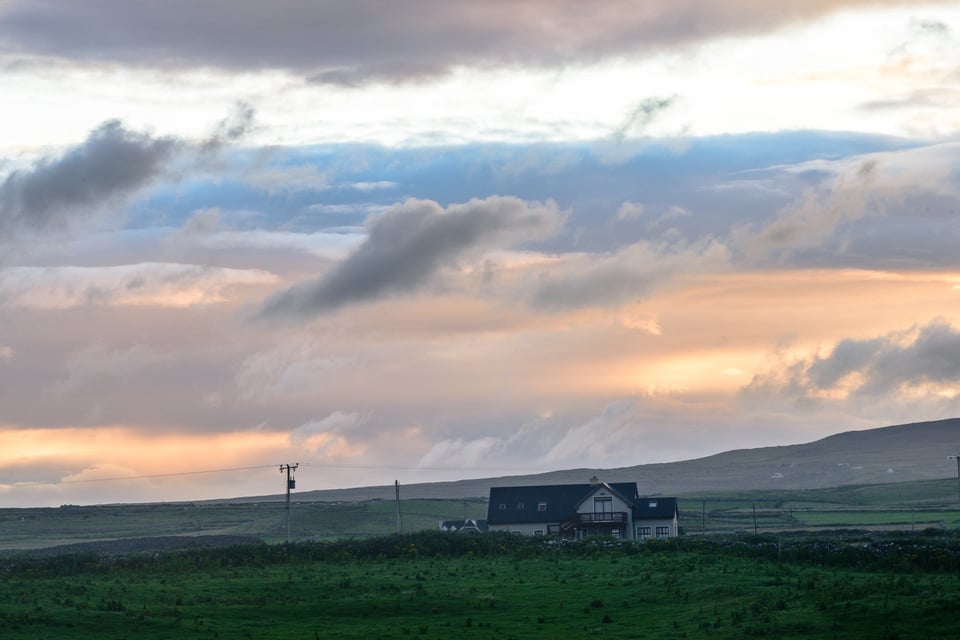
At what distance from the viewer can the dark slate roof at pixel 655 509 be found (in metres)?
123

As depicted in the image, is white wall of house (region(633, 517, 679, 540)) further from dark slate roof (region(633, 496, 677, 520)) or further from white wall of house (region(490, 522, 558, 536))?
white wall of house (region(490, 522, 558, 536))

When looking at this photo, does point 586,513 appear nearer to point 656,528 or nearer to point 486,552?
point 656,528

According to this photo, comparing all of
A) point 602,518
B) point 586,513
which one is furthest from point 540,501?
point 602,518

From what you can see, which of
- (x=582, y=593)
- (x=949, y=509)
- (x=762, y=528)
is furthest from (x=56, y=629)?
(x=949, y=509)

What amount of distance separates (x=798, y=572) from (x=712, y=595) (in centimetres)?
767

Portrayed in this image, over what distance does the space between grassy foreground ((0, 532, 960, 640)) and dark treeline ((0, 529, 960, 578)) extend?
0.73ft

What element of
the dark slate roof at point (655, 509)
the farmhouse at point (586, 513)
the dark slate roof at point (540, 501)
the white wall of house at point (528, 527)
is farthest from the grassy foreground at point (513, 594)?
the dark slate roof at point (540, 501)

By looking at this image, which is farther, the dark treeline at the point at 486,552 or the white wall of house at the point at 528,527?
the white wall of house at the point at 528,527

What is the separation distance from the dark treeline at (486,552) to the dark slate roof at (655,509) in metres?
31.5

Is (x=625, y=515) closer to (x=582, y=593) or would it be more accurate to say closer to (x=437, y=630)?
(x=582, y=593)

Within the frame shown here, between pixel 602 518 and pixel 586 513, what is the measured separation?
5.85 ft

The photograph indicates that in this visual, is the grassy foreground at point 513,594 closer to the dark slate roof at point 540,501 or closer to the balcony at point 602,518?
the balcony at point 602,518

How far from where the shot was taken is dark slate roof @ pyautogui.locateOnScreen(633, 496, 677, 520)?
12325cm

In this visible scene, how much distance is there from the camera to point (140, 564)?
3115 inches
